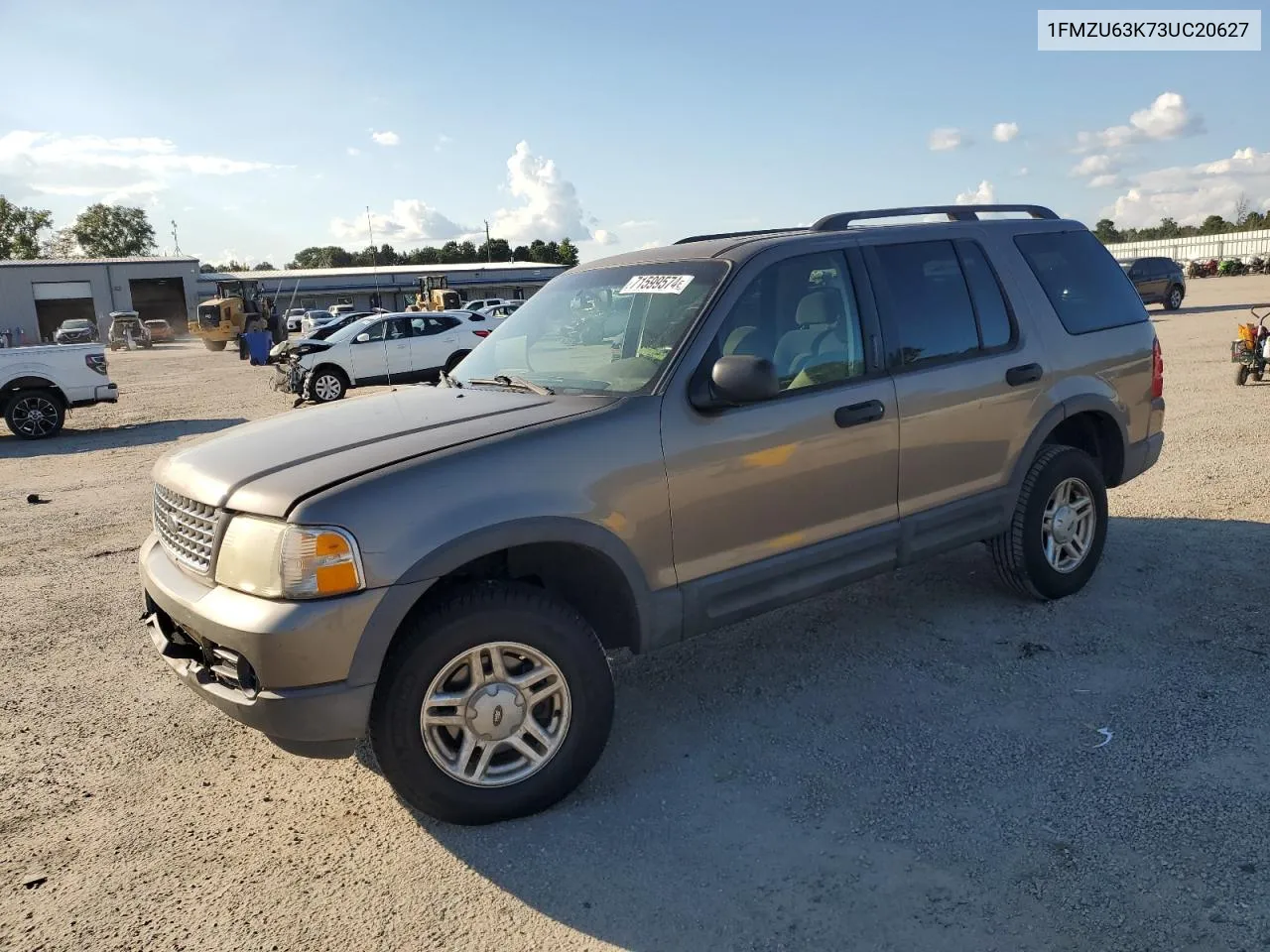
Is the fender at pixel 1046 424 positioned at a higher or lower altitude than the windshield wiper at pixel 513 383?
lower

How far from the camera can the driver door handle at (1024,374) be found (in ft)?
15.2

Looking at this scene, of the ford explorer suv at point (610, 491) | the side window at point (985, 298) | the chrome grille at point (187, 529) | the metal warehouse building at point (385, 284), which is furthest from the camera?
the metal warehouse building at point (385, 284)

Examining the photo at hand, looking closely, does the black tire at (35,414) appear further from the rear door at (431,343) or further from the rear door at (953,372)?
the rear door at (953,372)

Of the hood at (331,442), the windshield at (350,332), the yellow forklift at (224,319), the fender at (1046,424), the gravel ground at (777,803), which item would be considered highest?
the yellow forklift at (224,319)

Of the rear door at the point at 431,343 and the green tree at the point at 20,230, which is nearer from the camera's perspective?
the rear door at the point at 431,343

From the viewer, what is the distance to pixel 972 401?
14.6ft

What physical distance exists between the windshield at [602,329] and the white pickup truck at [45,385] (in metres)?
12.7

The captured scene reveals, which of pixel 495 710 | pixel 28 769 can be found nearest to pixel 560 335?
pixel 495 710

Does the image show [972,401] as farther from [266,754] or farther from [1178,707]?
[266,754]

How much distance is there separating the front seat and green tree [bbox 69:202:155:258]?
126194 millimetres

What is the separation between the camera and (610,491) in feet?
10.9

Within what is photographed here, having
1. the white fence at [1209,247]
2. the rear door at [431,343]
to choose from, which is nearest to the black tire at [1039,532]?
the rear door at [431,343]

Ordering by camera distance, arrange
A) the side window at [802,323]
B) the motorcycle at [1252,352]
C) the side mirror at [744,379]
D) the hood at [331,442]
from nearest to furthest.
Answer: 1. the hood at [331,442]
2. the side mirror at [744,379]
3. the side window at [802,323]
4. the motorcycle at [1252,352]

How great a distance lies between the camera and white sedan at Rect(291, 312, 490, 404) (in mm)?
19266
